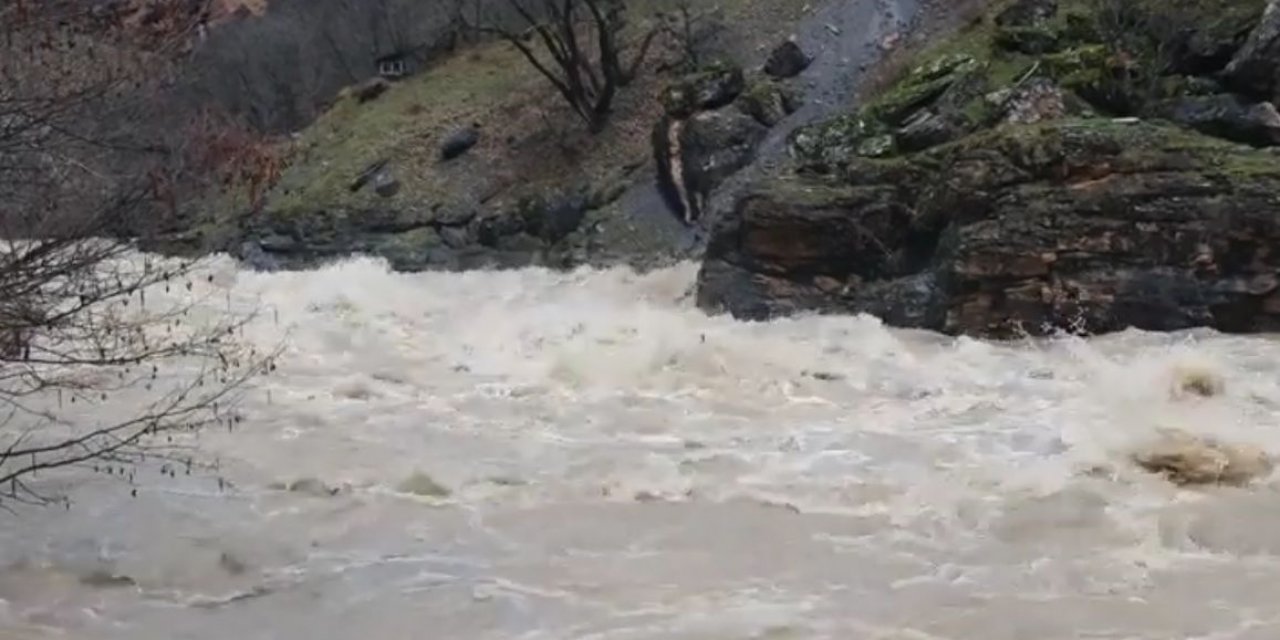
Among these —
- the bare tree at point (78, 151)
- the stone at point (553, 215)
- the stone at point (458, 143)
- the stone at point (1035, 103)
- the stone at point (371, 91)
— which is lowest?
→ the bare tree at point (78, 151)

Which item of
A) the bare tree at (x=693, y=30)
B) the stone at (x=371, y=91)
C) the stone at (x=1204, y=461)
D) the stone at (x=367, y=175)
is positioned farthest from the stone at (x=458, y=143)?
the stone at (x=1204, y=461)

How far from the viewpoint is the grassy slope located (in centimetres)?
2339

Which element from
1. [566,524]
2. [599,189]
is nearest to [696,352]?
[566,524]

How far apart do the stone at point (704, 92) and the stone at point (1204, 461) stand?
13.4 metres

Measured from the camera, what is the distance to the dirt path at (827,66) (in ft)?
63.7

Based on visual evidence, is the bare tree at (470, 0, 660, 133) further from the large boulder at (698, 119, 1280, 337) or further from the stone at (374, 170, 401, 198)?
the large boulder at (698, 119, 1280, 337)

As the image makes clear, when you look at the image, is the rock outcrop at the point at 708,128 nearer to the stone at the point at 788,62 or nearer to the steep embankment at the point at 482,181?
the stone at the point at 788,62

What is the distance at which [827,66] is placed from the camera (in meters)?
20.9

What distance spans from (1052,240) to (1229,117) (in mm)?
2555

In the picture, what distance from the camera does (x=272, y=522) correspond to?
706cm

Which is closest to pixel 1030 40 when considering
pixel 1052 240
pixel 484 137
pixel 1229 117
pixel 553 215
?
pixel 1229 117

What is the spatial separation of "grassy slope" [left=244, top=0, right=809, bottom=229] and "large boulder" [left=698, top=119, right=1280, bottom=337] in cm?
891

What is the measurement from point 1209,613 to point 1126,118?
8386 mm

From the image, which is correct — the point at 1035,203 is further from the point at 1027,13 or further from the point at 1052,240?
the point at 1027,13
